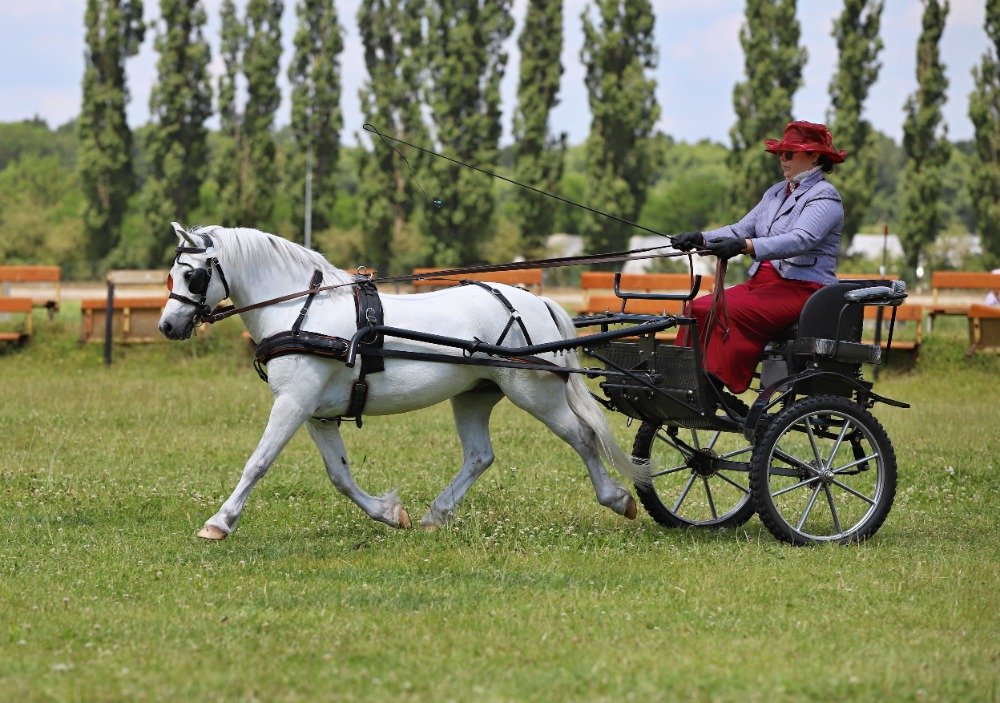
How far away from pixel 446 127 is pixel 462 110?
922mm

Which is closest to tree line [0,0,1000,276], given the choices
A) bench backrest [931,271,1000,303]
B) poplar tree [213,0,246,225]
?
poplar tree [213,0,246,225]

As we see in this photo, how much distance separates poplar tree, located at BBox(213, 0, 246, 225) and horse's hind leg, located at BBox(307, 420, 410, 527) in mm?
37162

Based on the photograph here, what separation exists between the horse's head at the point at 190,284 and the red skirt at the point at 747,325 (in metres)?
2.86

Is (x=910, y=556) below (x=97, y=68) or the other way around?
below

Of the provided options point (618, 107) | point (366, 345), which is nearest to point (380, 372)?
point (366, 345)

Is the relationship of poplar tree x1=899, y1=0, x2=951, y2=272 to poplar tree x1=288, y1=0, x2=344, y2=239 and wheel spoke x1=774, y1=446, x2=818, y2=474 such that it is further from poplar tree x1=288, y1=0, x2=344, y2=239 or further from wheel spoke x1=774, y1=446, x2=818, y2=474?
wheel spoke x1=774, y1=446, x2=818, y2=474


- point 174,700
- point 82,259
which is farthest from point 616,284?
point 82,259

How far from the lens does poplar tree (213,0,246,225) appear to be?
45188 millimetres

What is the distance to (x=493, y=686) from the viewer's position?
5.25 metres

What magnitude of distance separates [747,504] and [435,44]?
119 feet

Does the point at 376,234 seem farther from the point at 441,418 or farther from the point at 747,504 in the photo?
the point at 747,504

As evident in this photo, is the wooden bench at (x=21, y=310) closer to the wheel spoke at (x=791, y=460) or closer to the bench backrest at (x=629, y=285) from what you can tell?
the bench backrest at (x=629, y=285)

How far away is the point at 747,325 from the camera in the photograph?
820cm

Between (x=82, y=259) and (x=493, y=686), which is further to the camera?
(x=82, y=259)
